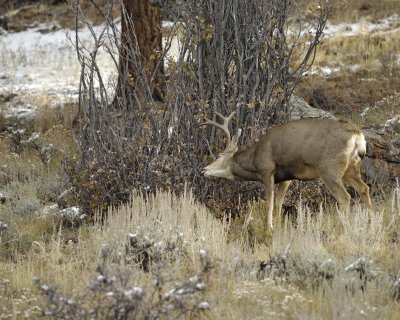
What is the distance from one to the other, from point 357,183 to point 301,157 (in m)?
0.83

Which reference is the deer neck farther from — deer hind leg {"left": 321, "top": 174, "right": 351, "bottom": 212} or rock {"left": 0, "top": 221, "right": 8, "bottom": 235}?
rock {"left": 0, "top": 221, "right": 8, "bottom": 235}

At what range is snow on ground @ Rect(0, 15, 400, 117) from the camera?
17344 mm

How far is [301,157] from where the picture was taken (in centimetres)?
905

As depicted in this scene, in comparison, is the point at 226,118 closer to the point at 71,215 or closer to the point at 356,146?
the point at 356,146

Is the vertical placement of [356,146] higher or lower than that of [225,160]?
higher

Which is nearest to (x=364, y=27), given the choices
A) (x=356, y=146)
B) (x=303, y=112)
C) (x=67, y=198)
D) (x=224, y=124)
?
(x=303, y=112)

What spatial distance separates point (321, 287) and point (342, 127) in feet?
8.68

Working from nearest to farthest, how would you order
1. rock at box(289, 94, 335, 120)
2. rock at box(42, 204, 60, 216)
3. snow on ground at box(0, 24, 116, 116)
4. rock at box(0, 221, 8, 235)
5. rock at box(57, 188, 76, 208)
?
1. rock at box(0, 221, 8, 235)
2. rock at box(42, 204, 60, 216)
3. rock at box(57, 188, 76, 208)
4. rock at box(289, 94, 335, 120)
5. snow on ground at box(0, 24, 116, 116)

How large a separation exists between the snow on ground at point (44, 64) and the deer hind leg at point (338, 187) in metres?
7.70

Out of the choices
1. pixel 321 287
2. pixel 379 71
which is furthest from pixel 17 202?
pixel 379 71

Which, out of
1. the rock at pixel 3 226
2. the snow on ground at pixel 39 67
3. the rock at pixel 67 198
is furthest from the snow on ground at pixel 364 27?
the rock at pixel 3 226

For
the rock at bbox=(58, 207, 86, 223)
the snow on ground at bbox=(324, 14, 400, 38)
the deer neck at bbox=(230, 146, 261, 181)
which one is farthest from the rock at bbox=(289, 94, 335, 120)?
the snow on ground at bbox=(324, 14, 400, 38)

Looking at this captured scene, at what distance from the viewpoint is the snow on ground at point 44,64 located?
17.3 meters

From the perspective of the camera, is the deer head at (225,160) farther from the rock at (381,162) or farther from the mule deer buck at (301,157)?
the rock at (381,162)
